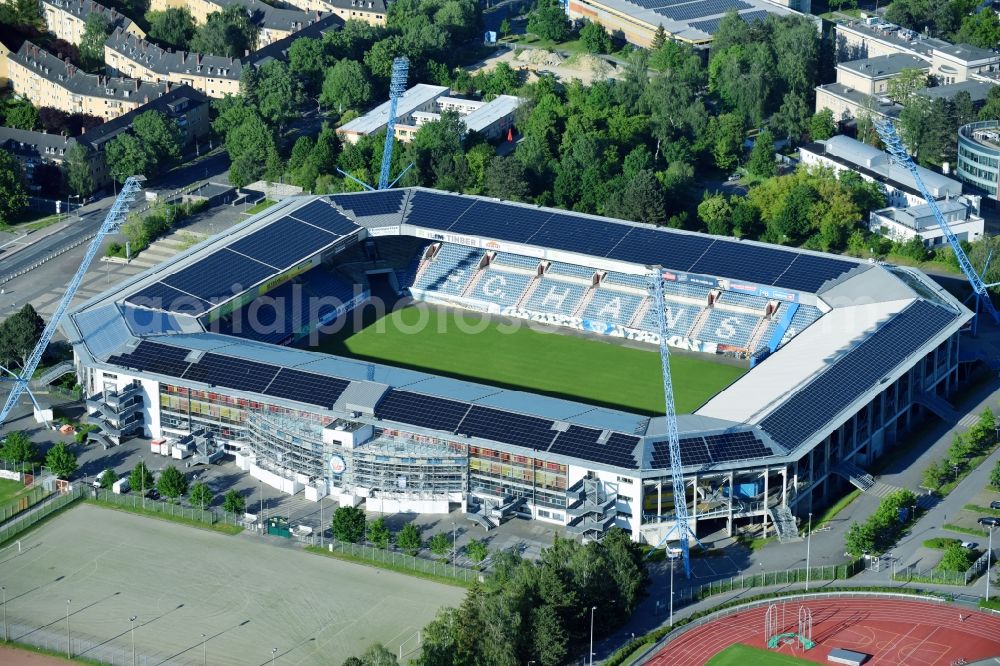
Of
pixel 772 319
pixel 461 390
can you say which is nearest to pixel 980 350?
pixel 772 319

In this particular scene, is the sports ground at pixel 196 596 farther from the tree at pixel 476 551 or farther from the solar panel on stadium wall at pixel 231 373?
the solar panel on stadium wall at pixel 231 373

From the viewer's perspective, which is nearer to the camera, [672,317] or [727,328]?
[727,328]

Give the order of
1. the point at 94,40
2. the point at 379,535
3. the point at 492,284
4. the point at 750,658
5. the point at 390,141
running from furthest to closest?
the point at 94,40
the point at 390,141
the point at 492,284
the point at 379,535
the point at 750,658

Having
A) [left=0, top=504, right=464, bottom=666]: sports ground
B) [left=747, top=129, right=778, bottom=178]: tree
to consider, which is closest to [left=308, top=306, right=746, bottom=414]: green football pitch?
[left=0, top=504, right=464, bottom=666]: sports ground

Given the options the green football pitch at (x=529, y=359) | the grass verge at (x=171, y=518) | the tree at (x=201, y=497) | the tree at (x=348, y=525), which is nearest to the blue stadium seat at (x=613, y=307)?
the green football pitch at (x=529, y=359)

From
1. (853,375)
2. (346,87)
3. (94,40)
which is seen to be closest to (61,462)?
(853,375)

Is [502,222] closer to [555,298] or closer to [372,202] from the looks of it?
[555,298]

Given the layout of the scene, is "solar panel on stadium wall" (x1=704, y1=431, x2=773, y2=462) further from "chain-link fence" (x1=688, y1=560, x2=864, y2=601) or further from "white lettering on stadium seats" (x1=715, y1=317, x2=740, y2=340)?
"white lettering on stadium seats" (x1=715, y1=317, x2=740, y2=340)
